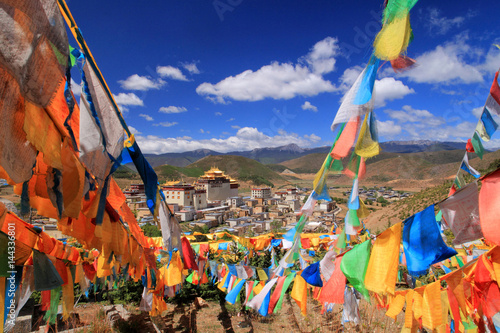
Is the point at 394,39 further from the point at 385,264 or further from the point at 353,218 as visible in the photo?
the point at 353,218

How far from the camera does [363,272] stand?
215cm

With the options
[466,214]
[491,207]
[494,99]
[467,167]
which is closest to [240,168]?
[467,167]

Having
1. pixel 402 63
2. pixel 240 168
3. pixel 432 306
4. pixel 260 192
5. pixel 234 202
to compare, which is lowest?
pixel 234 202

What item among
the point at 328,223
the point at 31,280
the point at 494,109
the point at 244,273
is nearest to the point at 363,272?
the point at 494,109

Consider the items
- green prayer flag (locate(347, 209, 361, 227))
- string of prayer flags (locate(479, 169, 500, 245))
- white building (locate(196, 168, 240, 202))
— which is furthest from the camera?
white building (locate(196, 168, 240, 202))

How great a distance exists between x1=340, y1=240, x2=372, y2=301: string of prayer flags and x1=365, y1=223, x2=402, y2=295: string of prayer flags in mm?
54

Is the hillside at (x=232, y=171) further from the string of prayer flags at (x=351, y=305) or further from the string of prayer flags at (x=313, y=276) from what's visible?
the string of prayer flags at (x=313, y=276)

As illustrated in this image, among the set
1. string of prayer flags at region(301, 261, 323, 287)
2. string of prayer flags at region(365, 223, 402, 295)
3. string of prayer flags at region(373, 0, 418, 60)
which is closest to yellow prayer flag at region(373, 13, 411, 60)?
string of prayer flags at region(373, 0, 418, 60)

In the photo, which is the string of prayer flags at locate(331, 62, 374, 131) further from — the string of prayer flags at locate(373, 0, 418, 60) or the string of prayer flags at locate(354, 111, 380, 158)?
the string of prayer flags at locate(373, 0, 418, 60)

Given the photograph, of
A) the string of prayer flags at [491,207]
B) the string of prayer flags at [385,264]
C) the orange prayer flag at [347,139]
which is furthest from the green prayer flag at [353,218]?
the string of prayer flags at [491,207]

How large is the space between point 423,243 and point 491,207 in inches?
22.8

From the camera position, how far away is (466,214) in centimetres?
166

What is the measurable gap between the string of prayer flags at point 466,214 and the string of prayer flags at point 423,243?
0.13 m

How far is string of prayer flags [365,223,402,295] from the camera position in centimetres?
196
